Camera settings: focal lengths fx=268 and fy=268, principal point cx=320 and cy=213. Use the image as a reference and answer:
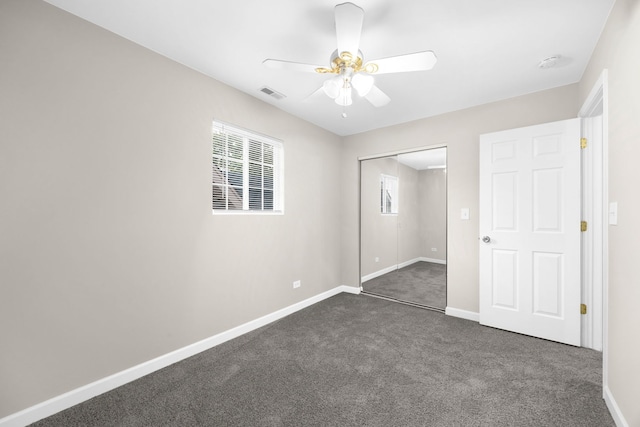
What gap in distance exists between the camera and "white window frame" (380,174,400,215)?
4020mm

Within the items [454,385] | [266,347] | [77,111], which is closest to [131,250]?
[77,111]

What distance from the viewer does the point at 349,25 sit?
1562 mm

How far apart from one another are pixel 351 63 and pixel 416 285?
122 inches

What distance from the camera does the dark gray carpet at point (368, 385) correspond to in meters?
1.63

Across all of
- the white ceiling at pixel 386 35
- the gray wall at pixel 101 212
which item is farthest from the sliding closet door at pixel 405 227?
the gray wall at pixel 101 212

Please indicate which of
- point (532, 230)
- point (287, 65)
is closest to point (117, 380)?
point (287, 65)

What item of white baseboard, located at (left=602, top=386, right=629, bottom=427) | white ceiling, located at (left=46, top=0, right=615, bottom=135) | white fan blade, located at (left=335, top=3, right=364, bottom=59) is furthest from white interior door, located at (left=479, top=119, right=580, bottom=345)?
white fan blade, located at (left=335, top=3, right=364, bottom=59)

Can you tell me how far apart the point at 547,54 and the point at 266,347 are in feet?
11.5

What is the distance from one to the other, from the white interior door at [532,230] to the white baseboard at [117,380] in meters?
2.58

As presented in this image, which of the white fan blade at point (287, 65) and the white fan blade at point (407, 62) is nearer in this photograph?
the white fan blade at point (407, 62)

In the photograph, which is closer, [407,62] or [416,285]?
[407,62]

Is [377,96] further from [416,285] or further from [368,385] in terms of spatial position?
[416,285]

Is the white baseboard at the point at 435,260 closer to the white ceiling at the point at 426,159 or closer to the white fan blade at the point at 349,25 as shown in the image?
the white ceiling at the point at 426,159

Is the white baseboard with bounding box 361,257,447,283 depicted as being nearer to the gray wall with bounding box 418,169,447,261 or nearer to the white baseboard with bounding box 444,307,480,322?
the gray wall with bounding box 418,169,447,261
